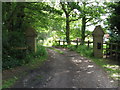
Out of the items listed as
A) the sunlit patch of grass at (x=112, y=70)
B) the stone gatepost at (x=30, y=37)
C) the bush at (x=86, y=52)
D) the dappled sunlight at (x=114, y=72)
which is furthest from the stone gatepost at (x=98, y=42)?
the stone gatepost at (x=30, y=37)

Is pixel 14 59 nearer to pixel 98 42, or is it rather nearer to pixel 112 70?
pixel 112 70

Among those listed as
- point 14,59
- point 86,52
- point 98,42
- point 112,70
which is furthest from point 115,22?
point 14,59

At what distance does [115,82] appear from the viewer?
16.7 feet

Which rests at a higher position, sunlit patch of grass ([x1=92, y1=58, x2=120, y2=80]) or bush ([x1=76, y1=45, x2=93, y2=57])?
bush ([x1=76, y1=45, x2=93, y2=57])

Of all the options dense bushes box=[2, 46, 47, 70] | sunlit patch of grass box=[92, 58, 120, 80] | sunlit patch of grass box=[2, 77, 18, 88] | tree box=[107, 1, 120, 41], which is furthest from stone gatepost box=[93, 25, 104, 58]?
sunlit patch of grass box=[2, 77, 18, 88]

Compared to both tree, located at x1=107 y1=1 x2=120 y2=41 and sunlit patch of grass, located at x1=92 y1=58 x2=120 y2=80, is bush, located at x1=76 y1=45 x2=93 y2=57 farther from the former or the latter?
sunlit patch of grass, located at x1=92 y1=58 x2=120 y2=80

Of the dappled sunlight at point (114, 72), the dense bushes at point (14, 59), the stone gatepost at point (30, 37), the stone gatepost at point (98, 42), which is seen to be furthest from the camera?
the stone gatepost at point (98, 42)

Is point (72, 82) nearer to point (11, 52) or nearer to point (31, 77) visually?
point (31, 77)

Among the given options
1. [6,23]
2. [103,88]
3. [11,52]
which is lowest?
[103,88]

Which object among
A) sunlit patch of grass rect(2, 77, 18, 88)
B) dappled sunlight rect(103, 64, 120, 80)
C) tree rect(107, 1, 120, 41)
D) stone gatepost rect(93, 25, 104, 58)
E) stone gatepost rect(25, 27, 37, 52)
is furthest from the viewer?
stone gatepost rect(93, 25, 104, 58)

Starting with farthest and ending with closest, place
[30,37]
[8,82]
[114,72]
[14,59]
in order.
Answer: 1. [30,37]
2. [14,59]
3. [114,72]
4. [8,82]

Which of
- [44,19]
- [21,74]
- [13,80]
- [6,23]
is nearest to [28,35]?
[44,19]

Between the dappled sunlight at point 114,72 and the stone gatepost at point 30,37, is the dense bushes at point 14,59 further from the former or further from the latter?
the dappled sunlight at point 114,72

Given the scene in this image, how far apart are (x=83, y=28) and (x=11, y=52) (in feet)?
47.6
